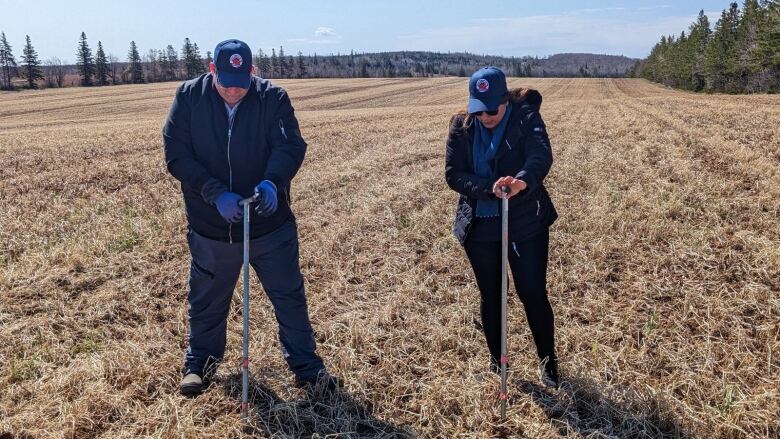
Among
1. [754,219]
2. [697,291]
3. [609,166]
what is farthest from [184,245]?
[609,166]

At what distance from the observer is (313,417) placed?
370 cm

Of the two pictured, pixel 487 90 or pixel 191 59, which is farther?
pixel 191 59

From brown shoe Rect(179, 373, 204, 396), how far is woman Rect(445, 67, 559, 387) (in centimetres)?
215

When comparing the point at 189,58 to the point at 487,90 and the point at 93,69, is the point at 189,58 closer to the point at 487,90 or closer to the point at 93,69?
the point at 93,69

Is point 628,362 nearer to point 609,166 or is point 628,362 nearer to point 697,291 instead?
point 697,291

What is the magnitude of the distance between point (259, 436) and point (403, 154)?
12.2 metres

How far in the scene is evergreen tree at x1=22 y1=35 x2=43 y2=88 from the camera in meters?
88.2

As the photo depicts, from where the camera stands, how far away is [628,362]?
428 cm

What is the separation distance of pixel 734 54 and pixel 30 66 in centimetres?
9865

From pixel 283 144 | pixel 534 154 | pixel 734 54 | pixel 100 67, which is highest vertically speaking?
pixel 100 67

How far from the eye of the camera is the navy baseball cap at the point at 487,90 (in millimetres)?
3525

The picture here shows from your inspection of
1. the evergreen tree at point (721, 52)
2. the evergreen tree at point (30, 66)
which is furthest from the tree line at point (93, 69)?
the evergreen tree at point (721, 52)

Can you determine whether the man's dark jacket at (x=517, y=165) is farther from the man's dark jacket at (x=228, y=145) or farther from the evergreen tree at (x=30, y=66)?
the evergreen tree at (x=30, y=66)

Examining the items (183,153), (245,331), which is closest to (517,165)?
(245,331)
